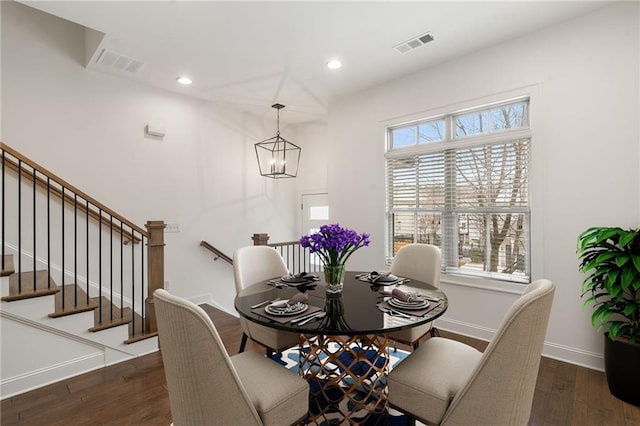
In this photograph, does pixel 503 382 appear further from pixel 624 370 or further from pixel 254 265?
pixel 254 265

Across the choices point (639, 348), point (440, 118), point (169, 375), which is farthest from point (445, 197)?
point (169, 375)

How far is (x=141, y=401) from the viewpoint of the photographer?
Result: 211cm

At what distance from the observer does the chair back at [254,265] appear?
2.47m

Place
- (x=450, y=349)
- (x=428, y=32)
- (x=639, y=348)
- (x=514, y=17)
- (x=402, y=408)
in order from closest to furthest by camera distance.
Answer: (x=402, y=408), (x=450, y=349), (x=639, y=348), (x=514, y=17), (x=428, y=32)

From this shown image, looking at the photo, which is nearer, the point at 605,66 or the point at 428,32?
the point at 605,66

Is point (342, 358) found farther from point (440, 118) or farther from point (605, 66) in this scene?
point (605, 66)

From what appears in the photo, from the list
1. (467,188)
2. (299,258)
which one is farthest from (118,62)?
(467,188)

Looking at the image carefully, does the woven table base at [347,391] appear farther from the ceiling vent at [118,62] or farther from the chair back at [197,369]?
the ceiling vent at [118,62]

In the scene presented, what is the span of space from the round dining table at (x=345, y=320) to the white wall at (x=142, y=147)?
2.65m

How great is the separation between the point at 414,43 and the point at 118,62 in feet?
10.4

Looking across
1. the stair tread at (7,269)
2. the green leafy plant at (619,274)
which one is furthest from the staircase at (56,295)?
the green leafy plant at (619,274)

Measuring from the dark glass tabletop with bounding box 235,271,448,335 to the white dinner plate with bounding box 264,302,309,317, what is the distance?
23 mm

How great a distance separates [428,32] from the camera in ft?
8.98

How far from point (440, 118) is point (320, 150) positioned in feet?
8.31
